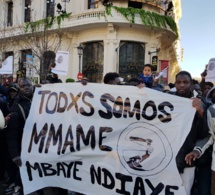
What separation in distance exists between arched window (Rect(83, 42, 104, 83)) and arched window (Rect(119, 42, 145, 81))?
128cm

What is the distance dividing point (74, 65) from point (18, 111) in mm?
17339

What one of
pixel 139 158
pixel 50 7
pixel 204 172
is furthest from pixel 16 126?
pixel 50 7

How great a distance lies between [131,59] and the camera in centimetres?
2006

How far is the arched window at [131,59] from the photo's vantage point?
65.2 ft

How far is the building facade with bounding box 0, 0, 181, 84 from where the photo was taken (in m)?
19.2

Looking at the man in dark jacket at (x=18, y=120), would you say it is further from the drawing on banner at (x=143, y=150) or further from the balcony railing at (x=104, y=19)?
the balcony railing at (x=104, y=19)

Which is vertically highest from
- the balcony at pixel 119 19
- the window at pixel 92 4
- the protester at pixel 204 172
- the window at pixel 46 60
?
the window at pixel 92 4

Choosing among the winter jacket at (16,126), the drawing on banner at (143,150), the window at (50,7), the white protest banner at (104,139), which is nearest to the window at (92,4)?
the window at (50,7)

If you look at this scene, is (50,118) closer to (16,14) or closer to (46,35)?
(46,35)

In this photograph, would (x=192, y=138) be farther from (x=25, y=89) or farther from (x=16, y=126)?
(x=25, y=89)

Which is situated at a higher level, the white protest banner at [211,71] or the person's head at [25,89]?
the white protest banner at [211,71]

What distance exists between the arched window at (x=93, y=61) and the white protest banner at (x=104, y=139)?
1618cm

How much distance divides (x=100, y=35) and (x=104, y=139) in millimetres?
16849

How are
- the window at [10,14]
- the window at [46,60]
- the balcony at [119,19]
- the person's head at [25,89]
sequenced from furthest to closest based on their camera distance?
the window at [10,14] < the window at [46,60] < the balcony at [119,19] < the person's head at [25,89]
